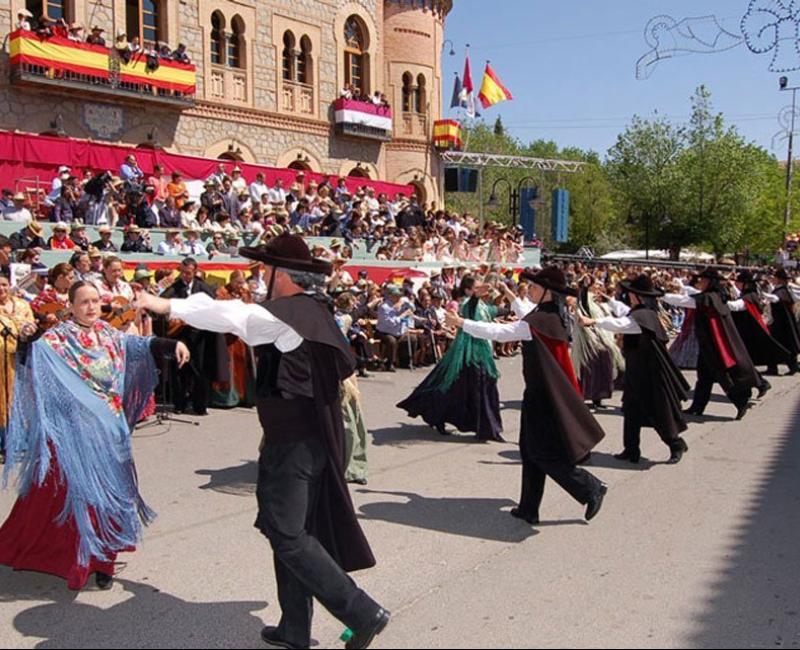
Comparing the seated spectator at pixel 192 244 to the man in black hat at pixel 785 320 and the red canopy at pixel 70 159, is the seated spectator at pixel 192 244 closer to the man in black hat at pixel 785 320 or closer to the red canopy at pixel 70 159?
the red canopy at pixel 70 159

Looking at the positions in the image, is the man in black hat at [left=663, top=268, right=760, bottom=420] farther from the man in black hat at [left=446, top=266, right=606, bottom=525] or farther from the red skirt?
the red skirt

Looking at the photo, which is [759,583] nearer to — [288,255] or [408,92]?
[288,255]

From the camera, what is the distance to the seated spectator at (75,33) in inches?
829

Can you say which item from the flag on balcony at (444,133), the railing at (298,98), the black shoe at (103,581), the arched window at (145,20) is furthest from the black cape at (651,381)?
the flag on balcony at (444,133)

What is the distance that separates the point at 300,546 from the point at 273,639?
0.56m

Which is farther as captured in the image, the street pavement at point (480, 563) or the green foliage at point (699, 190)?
the green foliage at point (699, 190)

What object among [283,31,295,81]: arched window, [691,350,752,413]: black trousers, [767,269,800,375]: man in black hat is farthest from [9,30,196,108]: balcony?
[691,350,752,413]: black trousers

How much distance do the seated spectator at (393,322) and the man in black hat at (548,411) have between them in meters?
8.57

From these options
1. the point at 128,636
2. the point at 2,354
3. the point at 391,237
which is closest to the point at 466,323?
the point at 128,636

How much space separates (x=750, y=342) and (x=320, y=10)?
830 inches

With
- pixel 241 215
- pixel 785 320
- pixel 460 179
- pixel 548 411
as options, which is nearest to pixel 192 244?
pixel 241 215

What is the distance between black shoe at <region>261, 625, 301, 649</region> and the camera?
3.92 meters

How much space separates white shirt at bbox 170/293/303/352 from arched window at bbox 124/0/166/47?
881 inches

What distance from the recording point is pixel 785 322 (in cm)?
1523
